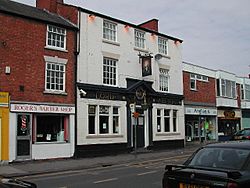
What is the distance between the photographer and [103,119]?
75.2ft

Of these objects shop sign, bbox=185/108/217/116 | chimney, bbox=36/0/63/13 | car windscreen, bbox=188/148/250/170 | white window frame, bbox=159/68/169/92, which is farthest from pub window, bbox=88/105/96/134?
car windscreen, bbox=188/148/250/170

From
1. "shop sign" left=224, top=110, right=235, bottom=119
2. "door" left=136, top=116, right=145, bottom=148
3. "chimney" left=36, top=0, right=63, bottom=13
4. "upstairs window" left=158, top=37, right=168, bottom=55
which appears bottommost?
"door" left=136, top=116, right=145, bottom=148

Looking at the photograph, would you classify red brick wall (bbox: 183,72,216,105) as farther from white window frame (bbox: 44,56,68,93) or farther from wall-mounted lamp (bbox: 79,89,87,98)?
white window frame (bbox: 44,56,68,93)

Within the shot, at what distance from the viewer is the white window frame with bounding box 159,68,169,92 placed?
90.1 feet

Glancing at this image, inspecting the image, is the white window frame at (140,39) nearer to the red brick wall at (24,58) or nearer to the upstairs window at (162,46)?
the upstairs window at (162,46)

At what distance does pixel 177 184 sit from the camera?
6344mm

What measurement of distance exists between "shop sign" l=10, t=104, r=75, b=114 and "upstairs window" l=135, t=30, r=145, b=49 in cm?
797

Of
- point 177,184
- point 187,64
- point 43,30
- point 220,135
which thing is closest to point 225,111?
point 220,135

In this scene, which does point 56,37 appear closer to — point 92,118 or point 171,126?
point 92,118

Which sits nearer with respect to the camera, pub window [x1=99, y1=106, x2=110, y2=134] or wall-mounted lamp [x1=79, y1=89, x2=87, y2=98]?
wall-mounted lamp [x1=79, y1=89, x2=87, y2=98]

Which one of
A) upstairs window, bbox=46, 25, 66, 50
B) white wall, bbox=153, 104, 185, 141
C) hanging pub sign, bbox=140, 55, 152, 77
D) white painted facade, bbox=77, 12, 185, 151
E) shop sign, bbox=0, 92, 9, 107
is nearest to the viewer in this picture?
shop sign, bbox=0, 92, 9, 107

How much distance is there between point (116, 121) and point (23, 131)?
22.9 feet

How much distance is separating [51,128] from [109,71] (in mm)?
5648

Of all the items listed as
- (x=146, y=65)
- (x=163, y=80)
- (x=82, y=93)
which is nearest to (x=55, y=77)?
(x=82, y=93)
